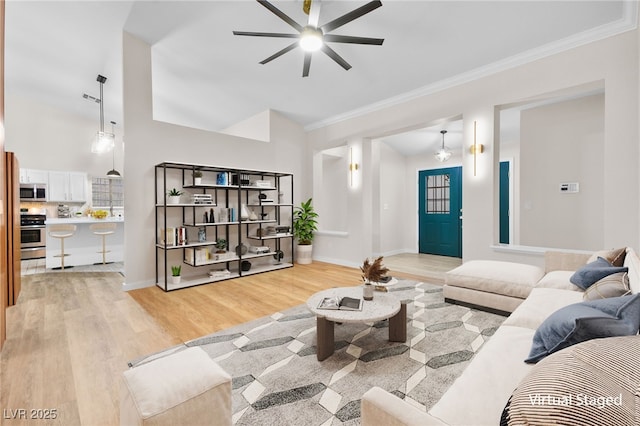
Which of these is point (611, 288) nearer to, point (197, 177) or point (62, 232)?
point (197, 177)

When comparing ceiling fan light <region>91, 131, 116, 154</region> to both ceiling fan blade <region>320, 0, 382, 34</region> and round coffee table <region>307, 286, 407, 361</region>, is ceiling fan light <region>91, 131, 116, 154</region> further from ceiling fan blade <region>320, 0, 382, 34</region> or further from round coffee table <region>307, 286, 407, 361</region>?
round coffee table <region>307, 286, 407, 361</region>

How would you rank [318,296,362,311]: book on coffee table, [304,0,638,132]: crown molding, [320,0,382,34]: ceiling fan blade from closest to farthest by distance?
[318,296,362,311]: book on coffee table → [320,0,382,34]: ceiling fan blade → [304,0,638,132]: crown molding

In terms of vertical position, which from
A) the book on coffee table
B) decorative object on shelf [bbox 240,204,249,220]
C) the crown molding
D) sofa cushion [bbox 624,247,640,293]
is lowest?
the book on coffee table

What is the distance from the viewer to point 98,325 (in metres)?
2.81

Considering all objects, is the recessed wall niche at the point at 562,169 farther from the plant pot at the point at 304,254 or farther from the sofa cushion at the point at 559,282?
the plant pot at the point at 304,254

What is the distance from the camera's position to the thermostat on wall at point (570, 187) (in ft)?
13.9

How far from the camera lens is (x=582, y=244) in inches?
166

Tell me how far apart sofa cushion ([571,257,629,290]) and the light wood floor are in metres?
2.54

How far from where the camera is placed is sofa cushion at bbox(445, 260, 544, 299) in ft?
9.04

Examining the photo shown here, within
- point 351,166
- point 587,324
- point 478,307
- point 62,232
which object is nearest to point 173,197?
point 62,232

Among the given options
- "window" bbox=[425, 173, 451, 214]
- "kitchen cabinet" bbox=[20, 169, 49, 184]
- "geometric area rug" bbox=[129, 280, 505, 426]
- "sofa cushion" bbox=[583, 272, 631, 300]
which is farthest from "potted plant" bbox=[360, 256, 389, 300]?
"kitchen cabinet" bbox=[20, 169, 49, 184]

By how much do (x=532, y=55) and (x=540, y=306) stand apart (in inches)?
124

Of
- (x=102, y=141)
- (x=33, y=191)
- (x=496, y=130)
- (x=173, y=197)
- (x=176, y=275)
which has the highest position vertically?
(x=102, y=141)

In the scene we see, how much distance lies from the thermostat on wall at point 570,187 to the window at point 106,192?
9702 millimetres
